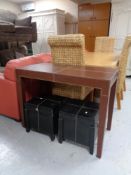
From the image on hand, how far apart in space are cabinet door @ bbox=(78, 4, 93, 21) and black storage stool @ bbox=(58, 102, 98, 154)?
3.14 meters

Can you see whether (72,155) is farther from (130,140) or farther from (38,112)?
(130,140)

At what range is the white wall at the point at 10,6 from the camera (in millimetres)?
5286

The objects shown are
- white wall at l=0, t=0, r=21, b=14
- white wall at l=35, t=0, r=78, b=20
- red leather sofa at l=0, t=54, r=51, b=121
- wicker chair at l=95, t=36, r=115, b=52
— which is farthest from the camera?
white wall at l=0, t=0, r=21, b=14

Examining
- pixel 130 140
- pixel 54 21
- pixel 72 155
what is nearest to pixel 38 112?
pixel 72 155

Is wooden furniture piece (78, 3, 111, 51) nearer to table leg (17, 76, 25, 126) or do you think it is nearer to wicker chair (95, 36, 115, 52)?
wicker chair (95, 36, 115, 52)

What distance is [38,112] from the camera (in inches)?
56.0

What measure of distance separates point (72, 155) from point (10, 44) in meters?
3.34

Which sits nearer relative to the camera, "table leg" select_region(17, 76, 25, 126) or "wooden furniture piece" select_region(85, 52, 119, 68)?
"table leg" select_region(17, 76, 25, 126)

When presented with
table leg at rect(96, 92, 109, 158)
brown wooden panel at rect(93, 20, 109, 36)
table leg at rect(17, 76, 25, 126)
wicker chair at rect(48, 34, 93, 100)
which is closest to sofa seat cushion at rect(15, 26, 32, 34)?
brown wooden panel at rect(93, 20, 109, 36)

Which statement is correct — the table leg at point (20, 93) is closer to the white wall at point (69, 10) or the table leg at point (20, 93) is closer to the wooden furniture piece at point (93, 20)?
the wooden furniture piece at point (93, 20)

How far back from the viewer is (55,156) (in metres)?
1.28

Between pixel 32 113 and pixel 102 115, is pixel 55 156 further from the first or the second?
pixel 102 115

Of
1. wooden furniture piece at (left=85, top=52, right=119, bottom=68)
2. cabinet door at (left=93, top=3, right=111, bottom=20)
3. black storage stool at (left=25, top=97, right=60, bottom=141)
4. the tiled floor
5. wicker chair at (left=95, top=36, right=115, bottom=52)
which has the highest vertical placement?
cabinet door at (left=93, top=3, right=111, bottom=20)

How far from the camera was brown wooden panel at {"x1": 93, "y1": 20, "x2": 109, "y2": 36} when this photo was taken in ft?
11.9
